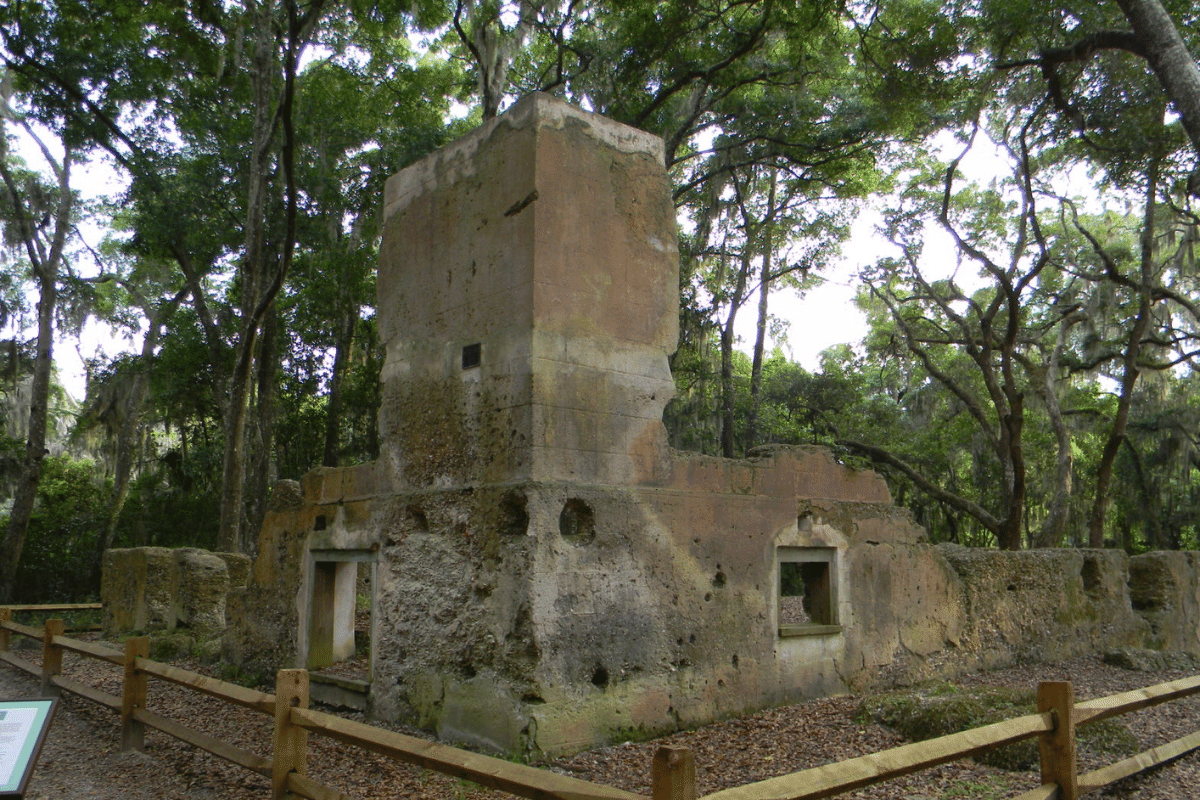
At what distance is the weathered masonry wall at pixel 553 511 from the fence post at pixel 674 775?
3.23 m

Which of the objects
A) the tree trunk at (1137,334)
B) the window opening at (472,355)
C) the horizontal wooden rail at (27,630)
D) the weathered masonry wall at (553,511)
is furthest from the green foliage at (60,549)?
the tree trunk at (1137,334)

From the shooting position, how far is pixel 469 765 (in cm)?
348

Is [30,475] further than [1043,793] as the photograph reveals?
Yes

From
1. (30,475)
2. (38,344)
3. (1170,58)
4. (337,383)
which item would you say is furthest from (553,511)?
(38,344)

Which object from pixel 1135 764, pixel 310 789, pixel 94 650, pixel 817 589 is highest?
pixel 817 589

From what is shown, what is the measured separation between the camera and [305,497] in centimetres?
834

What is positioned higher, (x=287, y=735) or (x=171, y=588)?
(x=171, y=588)

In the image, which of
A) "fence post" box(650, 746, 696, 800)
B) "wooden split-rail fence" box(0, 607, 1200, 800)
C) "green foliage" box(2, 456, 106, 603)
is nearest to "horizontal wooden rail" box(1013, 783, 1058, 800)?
"wooden split-rail fence" box(0, 607, 1200, 800)

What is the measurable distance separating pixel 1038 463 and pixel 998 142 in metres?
9.15

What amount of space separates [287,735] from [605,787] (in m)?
2.39

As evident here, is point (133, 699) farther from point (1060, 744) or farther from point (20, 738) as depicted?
point (1060, 744)

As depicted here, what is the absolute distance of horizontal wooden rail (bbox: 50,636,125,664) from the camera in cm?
672

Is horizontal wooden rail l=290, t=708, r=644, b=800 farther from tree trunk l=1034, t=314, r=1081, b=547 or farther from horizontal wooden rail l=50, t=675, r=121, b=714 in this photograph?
tree trunk l=1034, t=314, r=1081, b=547

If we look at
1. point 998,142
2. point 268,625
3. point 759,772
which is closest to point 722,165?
point 998,142
